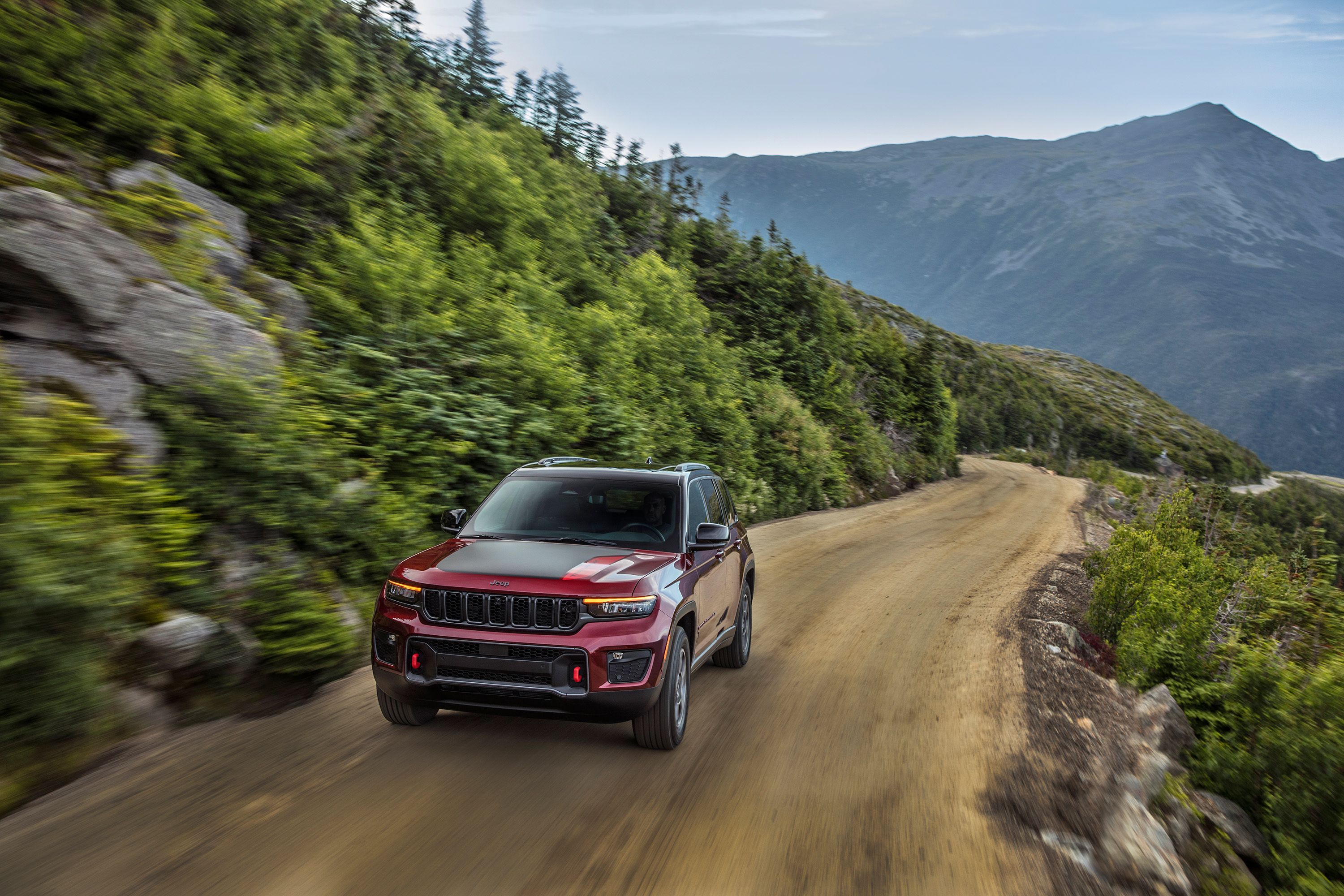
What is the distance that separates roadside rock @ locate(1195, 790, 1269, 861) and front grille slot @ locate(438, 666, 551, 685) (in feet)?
12.5

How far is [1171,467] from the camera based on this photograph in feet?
303

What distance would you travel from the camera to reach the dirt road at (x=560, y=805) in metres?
3.46

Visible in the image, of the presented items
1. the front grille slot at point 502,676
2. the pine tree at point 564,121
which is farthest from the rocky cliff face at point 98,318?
the pine tree at point 564,121

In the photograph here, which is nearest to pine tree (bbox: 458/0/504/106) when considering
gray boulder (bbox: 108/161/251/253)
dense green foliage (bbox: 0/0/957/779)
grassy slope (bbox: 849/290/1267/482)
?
dense green foliage (bbox: 0/0/957/779)

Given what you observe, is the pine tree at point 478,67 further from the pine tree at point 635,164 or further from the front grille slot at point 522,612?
the front grille slot at point 522,612

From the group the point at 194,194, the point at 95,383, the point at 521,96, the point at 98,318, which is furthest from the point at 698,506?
the point at 521,96

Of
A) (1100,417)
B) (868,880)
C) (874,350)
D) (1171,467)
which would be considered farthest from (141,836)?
(1100,417)

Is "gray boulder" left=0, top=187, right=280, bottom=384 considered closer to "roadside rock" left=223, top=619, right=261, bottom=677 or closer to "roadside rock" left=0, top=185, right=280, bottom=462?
"roadside rock" left=0, top=185, right=280, bottom=462

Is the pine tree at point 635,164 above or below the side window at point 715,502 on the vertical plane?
above

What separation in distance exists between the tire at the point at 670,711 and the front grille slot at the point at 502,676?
0.68m

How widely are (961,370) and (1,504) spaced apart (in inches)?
3476

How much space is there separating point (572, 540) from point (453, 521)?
918mm

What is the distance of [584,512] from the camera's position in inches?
225

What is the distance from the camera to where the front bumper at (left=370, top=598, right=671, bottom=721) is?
14.2ft
